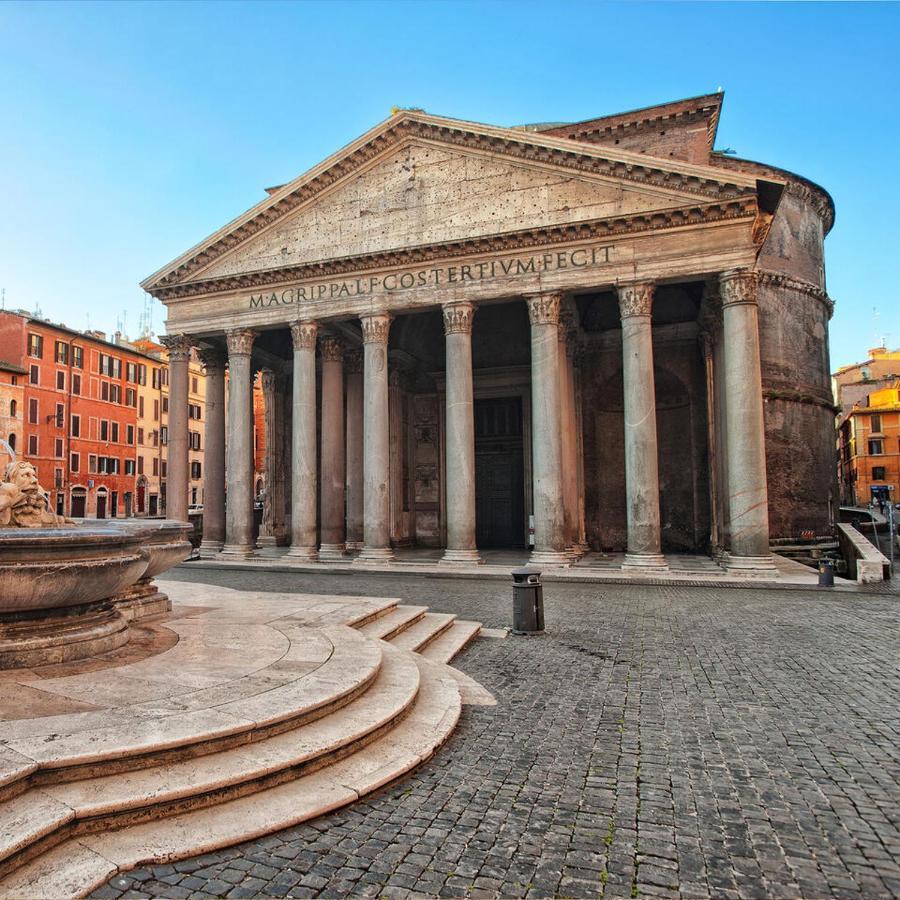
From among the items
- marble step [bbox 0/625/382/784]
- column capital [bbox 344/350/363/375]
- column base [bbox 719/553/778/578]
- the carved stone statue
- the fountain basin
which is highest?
column capital [bbox 344/350/363/375]

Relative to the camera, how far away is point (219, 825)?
3430mm

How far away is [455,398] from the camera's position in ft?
61.3

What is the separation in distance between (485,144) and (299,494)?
12228mm

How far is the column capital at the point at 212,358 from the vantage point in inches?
928

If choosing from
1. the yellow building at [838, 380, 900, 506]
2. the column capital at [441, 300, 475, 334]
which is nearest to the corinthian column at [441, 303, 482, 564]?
the column capital at [441, 300, 475, 334]

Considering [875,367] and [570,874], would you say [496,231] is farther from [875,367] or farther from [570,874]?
[875,367]

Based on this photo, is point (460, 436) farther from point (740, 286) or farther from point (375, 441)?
point (740, 286)

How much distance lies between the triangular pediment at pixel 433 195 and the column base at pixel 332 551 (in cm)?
942

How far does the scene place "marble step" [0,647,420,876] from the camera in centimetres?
309

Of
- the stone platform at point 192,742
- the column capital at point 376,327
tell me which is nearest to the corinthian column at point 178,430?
the column capital at point 376,327

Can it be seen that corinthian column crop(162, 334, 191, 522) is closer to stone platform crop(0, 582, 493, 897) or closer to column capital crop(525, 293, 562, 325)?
column capital crop(525, 293, 562, 325)

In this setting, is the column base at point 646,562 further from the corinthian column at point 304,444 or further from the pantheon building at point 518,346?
the corinthian column at point 304,444

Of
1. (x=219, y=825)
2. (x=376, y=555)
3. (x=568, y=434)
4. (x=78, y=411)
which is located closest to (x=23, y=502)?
(x=219, y=825)

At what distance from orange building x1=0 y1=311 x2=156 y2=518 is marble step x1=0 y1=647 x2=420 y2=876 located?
42.8 metres
